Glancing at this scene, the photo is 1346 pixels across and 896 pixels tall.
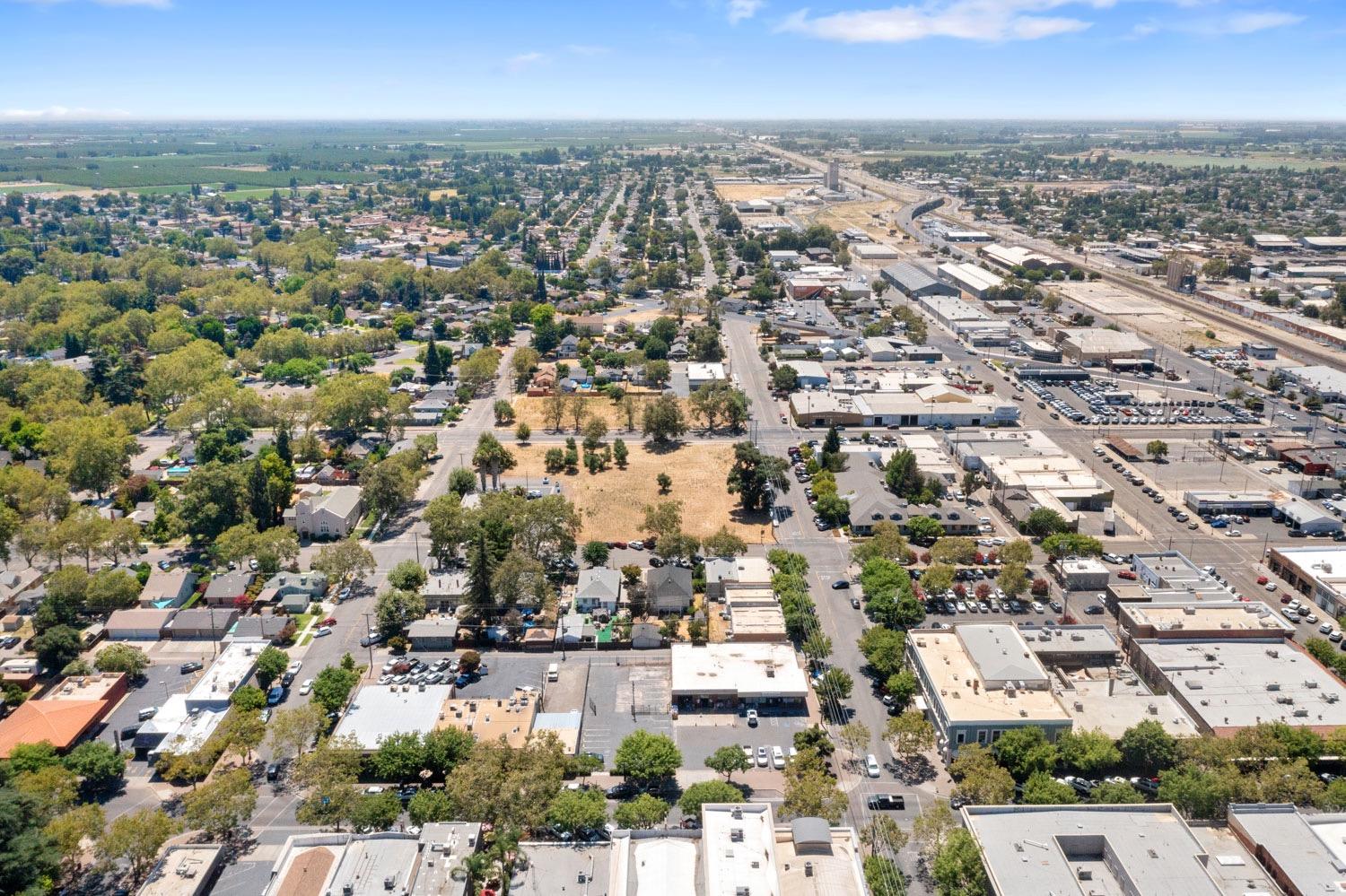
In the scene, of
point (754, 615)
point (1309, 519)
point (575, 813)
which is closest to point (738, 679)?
point (754, 615)

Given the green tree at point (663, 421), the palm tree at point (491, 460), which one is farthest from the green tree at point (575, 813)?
the green tree at point (663, 421)

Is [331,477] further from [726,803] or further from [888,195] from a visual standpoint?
[888,195]

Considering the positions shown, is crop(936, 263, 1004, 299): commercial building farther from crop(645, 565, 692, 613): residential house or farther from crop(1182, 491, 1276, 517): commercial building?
crop(645, 565, 692, 613): residential house

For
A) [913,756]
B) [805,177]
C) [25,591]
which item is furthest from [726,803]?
[805,177]

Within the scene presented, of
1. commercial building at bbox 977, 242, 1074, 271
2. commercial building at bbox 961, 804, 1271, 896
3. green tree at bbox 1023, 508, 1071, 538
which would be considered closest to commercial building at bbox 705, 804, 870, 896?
commercial building at bbox 961, 804, 1271, 896

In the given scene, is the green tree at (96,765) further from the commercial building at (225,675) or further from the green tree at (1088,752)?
the green tree at (1088,752)

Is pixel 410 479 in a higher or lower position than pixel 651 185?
lower
